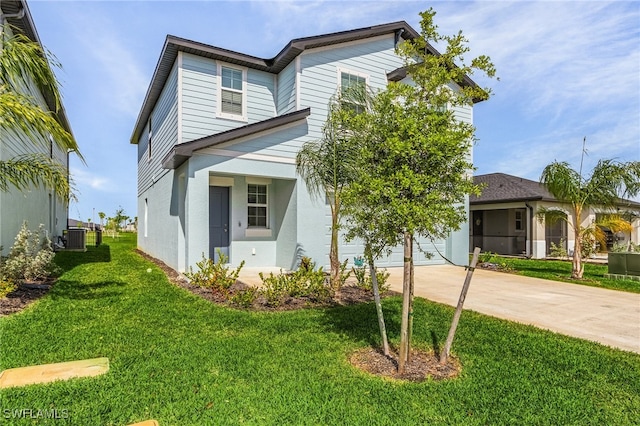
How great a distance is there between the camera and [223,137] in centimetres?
896

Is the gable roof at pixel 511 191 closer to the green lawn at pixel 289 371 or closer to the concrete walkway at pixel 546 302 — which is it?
the concrete walkway at pixel 546 302

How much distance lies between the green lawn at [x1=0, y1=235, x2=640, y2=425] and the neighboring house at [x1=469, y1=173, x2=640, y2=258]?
48.0 ft

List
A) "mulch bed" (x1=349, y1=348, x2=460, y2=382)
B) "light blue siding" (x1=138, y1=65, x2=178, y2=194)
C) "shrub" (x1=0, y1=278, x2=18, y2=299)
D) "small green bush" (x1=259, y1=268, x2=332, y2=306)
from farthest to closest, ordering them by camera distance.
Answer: "light blue siding" (x1=138, y1=65, x2=178, y2=194) < "small green bush" (x1=259, y1=268, x2=332, y2=306) < "shrub" (x1=0, y1=278, x2=18, y2=299) < "mulch bed" (x1=349, y1=348, x2=460, y2=382)

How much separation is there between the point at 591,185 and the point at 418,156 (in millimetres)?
10395

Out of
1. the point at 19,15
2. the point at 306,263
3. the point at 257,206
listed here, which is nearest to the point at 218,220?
the point at 257,206

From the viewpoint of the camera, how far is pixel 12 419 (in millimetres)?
2855

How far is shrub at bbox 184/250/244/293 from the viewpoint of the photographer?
7.39 m

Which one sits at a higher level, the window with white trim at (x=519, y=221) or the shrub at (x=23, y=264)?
the window with white trim at (x=519, y=221)

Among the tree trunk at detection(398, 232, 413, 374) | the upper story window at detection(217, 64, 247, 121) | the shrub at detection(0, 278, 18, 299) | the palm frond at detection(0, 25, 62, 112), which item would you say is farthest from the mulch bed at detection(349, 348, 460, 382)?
the upper story window at detection(217, 64, 247, 121)

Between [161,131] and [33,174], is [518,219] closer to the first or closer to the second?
[161,131]

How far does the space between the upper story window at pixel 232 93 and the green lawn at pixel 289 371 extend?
671 cm

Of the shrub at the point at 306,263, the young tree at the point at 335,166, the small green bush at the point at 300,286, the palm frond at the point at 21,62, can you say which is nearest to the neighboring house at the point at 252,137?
the shrub at the point at 306,263

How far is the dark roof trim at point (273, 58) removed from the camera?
1025 centimetres

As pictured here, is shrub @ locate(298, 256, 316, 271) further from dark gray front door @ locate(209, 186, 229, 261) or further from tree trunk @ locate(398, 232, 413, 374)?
tree trunk @ locate(398, 232, 413, 374)
